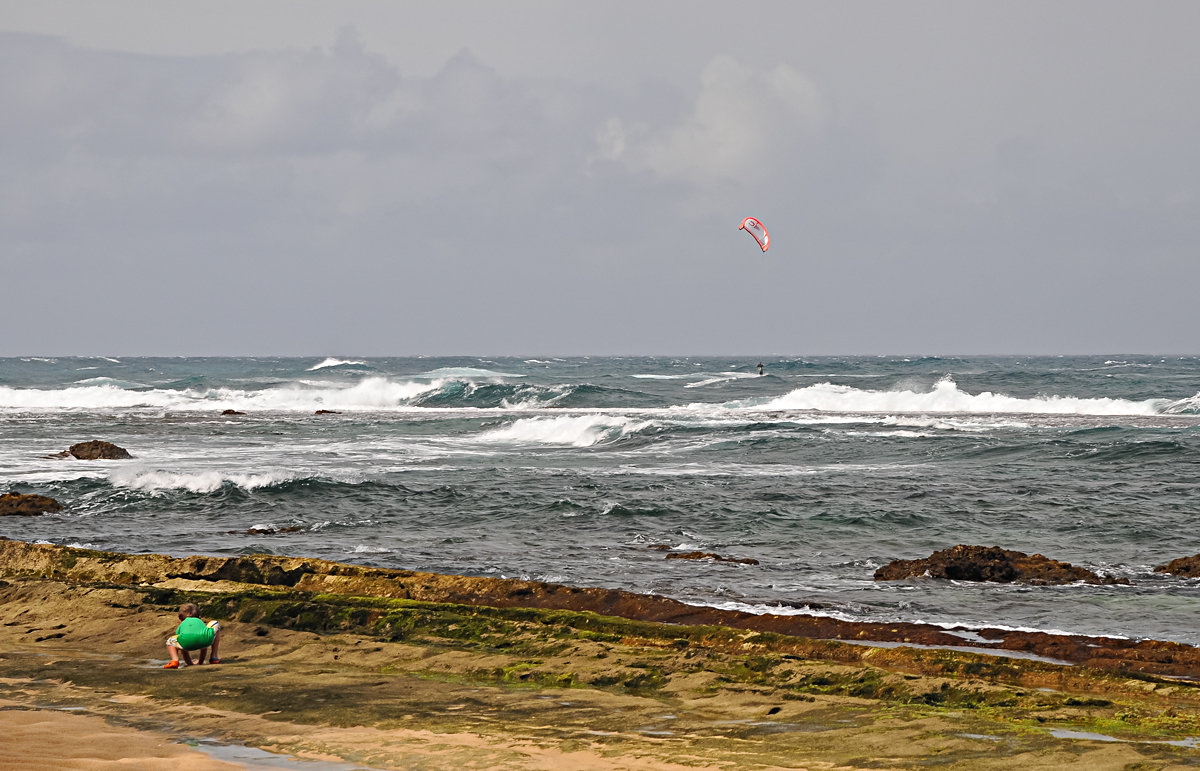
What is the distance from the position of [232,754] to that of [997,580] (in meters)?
9.15

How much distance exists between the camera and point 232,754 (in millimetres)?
5973

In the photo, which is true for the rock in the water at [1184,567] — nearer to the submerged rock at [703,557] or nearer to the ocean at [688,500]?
the ocean at [688,500]

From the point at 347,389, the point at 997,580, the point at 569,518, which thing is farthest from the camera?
the point at 347,389

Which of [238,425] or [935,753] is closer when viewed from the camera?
[935,753]

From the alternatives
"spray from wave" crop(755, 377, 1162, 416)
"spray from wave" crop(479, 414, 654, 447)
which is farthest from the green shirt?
"spray from wave" crop(755, 377, 1162, 416)

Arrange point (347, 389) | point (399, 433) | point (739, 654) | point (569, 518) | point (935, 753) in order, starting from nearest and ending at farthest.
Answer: point (935, 753) → point (739, 654) → point (569, 518) → point (399, 433) → point (347, 389)

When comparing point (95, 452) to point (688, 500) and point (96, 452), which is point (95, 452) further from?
point (688, 500)

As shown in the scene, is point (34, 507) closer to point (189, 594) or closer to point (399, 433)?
point (189, 594)

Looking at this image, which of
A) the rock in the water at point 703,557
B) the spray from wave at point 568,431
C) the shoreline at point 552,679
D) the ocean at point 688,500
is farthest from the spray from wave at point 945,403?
the shoreline at point 552,679

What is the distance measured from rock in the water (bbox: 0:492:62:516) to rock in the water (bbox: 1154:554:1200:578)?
16.5m

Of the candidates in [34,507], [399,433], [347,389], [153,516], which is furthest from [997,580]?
[347,389]

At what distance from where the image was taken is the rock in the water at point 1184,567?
12.5 m

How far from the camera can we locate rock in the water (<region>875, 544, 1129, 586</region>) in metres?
12.4

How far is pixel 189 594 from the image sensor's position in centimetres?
997
